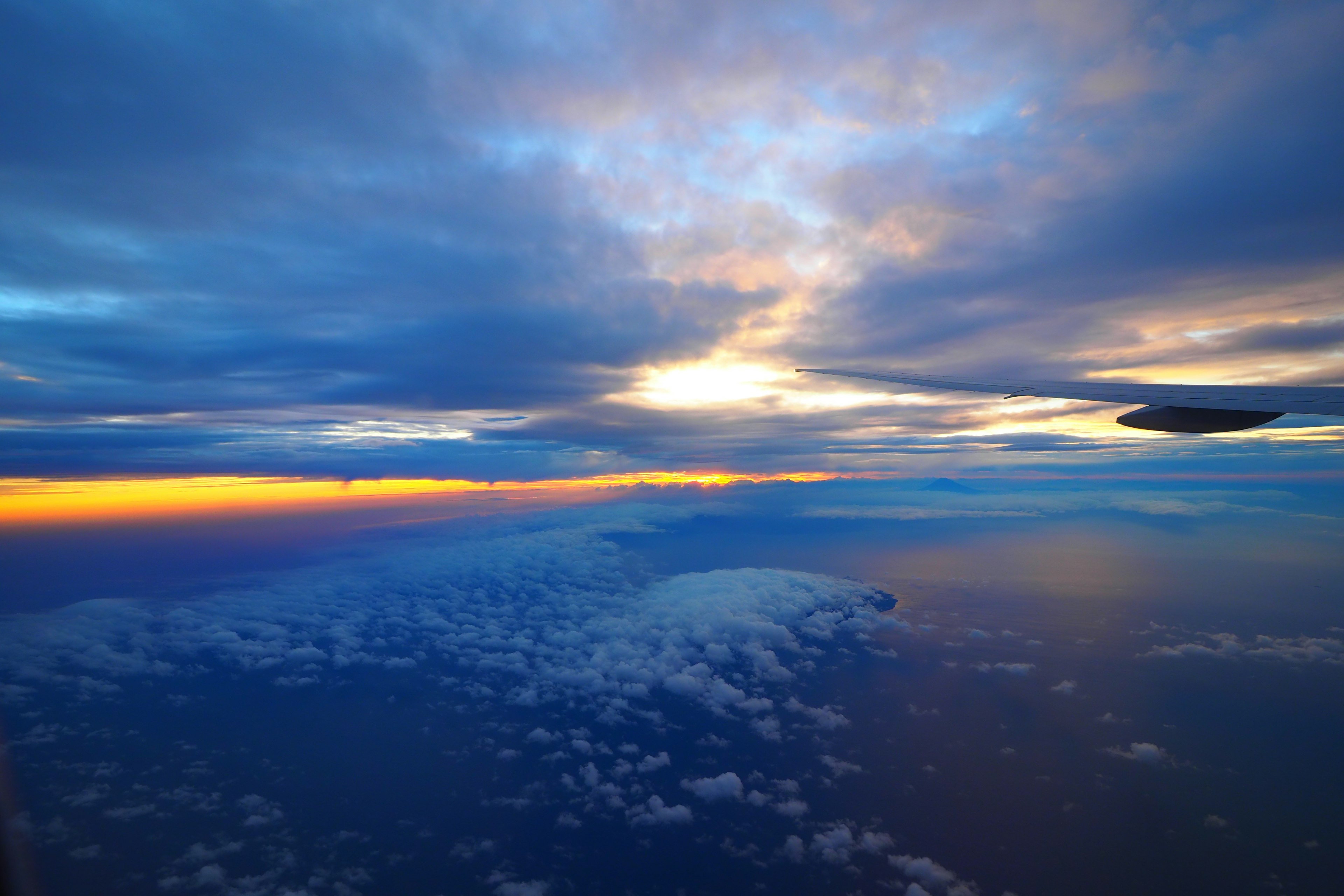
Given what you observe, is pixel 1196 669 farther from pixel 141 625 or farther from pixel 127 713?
pixel 141 625

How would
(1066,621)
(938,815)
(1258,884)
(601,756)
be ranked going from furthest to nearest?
(1066,621)
(601,756)
(938,815)
(1258,884)

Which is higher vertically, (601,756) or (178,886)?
(178,886)

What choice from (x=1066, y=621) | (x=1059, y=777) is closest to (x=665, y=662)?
(x=1059, y=777)

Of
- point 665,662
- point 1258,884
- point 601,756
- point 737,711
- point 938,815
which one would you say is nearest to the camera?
point 1258,884
